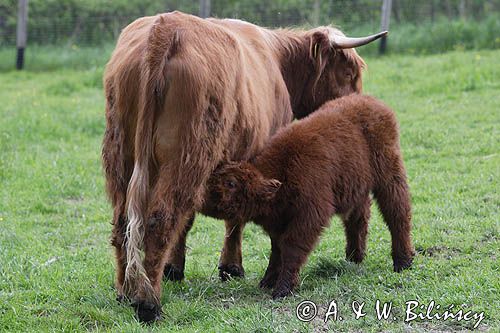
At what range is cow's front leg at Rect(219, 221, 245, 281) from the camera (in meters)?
6.14

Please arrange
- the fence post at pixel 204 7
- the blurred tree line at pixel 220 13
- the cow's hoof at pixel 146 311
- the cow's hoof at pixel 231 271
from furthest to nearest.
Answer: the blurred tree line at pixel 220 13 < the fence post at pixel 204 7 < the cow's hoof at pixel 231 271 < the cow's hoof at pixel 146 311

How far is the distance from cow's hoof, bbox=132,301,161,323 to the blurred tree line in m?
10.6

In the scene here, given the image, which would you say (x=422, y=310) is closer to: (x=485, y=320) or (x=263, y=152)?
(x=485, y=320)

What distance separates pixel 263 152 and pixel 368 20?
10.0m

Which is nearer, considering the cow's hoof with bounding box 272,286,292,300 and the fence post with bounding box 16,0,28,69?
the cow's hoof with bounding box 272,286,292,300

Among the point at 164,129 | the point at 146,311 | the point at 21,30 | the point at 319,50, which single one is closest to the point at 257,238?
the point at 319,50

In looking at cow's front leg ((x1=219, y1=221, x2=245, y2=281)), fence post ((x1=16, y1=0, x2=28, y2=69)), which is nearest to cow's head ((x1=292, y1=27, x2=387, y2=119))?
cow's front leg ((x1=219, y1=221, x2=245, y2=281))

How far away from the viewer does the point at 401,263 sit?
586cm

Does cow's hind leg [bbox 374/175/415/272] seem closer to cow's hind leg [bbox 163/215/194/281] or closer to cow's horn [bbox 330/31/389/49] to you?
cow's horn [bbox 330/31/389/49]

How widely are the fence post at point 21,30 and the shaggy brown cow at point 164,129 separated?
10198mm

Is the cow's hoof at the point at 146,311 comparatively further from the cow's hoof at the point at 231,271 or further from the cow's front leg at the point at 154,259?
the cow's hoof at the point at 231,271

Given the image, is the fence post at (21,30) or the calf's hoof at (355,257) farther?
the fence post at (21,30)

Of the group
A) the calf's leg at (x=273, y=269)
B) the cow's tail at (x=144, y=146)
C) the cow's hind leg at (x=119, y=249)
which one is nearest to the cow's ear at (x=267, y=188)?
the calf's leg at (x=273, y=269)

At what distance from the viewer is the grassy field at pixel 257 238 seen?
5055 mm
